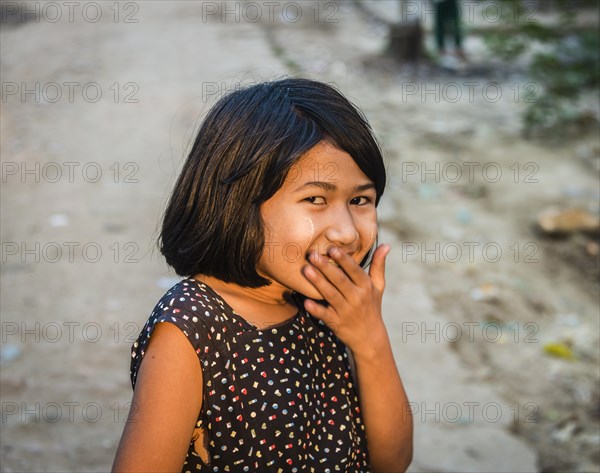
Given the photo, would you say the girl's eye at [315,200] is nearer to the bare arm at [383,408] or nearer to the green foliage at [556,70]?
the bare arm at [383,408]

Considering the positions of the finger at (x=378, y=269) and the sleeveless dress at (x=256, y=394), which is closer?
the sleeveless dress at (x=256, y=394)

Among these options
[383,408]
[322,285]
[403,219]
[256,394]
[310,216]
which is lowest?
[403,219]

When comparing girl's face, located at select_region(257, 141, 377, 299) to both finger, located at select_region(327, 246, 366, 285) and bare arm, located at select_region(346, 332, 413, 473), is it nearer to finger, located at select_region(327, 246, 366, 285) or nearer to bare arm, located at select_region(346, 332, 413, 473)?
finger, located at select_region(327, 246, 366, 285)

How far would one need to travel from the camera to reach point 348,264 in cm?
149

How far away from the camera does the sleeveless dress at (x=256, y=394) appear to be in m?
1.49

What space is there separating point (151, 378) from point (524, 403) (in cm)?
202

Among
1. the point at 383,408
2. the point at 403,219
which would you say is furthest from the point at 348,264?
the point at 403,219

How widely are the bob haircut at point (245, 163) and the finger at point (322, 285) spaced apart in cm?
11

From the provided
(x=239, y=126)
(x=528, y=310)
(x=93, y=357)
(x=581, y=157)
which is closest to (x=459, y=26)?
(x=581, y=157)

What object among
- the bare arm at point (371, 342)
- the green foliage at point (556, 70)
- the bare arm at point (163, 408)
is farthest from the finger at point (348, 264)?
the green foliage at point (556, 70)

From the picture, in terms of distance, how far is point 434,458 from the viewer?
268cm

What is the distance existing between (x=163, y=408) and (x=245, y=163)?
477mm

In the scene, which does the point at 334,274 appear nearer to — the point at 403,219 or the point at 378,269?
the point at 378,269

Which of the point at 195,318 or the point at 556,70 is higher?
the point at 195,318
